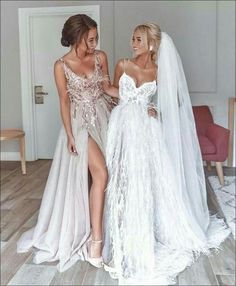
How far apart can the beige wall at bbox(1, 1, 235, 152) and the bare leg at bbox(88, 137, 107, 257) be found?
3.07m

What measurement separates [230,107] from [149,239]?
10.1 ft

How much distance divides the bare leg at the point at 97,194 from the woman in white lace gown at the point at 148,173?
0.14 feet

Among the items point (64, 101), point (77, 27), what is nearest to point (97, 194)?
point (64, 101)

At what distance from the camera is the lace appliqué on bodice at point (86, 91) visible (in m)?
2.66

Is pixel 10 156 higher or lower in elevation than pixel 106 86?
lower

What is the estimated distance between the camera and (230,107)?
204 inches

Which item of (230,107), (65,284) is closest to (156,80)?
(65,284)

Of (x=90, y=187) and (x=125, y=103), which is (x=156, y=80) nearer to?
(x=125, y=103)

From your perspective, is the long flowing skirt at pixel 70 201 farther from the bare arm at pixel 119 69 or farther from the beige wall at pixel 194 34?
the beige wall at pixel 194 34

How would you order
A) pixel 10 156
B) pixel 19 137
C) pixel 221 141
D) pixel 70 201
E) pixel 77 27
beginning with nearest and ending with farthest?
pixel 77 27 → pixel 70 201 → pixel 221 141 → pixel 19 137 → pixel 10 156

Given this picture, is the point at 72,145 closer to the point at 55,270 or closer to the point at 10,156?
the point at 55,270

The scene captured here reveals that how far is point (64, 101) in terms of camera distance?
2.69 meters

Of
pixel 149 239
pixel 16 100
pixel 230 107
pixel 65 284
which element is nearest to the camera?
pixel 65 284

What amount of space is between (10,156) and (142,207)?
3.75m
